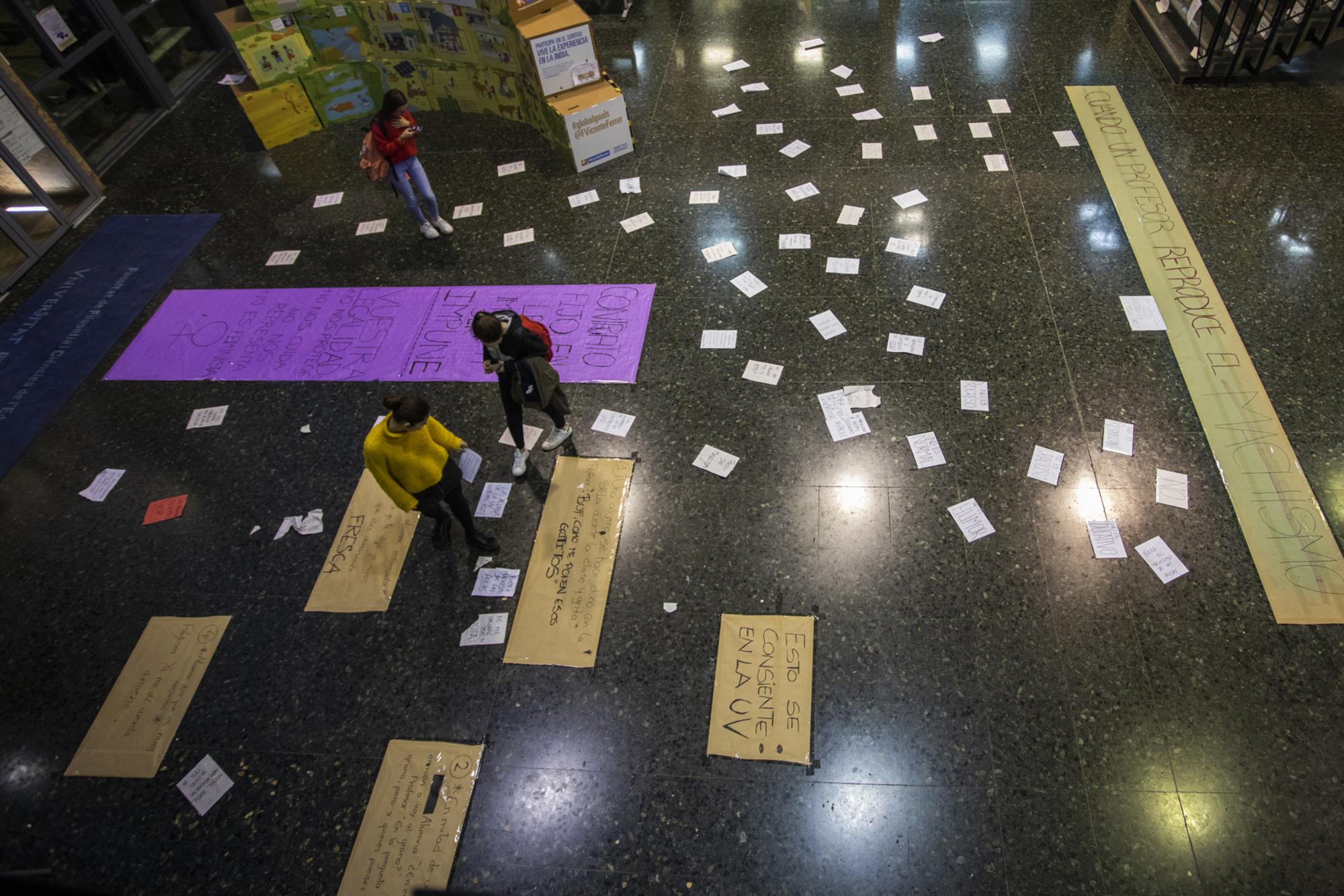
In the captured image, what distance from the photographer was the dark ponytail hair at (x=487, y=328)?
3.03m

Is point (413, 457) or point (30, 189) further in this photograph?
point (30, 189)

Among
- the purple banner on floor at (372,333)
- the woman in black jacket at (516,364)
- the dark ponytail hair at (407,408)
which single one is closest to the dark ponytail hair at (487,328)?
the woman in black jacket at (516,364)

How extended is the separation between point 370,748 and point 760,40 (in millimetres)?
6810

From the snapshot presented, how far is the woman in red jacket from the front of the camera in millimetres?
4633

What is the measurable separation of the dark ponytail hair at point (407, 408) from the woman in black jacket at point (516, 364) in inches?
16.3

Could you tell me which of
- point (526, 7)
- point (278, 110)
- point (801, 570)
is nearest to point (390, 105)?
point (526, 7)

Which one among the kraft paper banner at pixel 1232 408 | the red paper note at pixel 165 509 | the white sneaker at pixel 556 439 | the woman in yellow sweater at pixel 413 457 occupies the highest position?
the woman in yellow sweater at pixel 413 457

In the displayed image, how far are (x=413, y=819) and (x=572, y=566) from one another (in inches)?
47.9

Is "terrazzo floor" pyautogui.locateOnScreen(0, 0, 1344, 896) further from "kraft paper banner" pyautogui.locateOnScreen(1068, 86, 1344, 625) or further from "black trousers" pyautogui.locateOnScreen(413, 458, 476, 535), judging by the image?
"black trousers" pyautogui.locateOnScreen(413, 458, 476, 535)

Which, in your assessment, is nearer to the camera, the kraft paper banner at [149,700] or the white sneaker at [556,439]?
the kraft paper banner at [149,700]

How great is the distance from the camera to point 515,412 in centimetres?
351

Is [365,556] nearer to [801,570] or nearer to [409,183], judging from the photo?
[801,570]

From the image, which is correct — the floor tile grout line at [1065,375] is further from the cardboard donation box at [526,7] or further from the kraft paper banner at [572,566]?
the cardboard donation box at [526,7]

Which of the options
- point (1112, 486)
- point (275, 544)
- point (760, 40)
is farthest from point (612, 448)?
point (760, 40)
